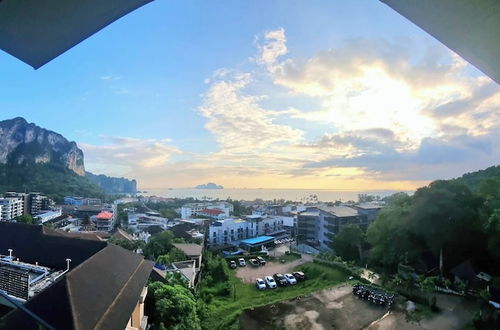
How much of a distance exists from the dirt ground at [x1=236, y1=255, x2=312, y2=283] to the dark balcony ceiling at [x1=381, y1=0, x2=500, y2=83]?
12.4 metres

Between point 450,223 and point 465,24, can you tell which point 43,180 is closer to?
point 450,223

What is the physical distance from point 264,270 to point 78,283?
33.9ft

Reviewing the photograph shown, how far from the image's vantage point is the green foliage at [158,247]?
13408 millimetres

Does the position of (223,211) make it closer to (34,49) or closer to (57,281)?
(57,281)

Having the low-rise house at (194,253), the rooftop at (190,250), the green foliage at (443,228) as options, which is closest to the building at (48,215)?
the rooftop at (190,250)

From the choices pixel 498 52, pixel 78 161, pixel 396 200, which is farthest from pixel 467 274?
pixel 78 161

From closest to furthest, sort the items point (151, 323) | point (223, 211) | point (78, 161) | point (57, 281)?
1. point (57, 281)
2. point (151, 323)
3. point (223, 211)
4. point (78, 161)

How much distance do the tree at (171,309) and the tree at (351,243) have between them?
31.7ft

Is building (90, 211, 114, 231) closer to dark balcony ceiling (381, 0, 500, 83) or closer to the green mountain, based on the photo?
the green mountain

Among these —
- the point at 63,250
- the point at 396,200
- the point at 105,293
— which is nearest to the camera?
the point at 105,293

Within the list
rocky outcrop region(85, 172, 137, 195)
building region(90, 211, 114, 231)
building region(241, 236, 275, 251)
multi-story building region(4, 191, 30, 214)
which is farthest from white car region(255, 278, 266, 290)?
rocky outcrop region(85, 172, 137, 195)

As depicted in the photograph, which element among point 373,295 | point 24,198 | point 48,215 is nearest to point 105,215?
point 48,215

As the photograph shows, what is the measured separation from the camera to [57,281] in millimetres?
4344

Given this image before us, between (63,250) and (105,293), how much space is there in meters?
3.90
